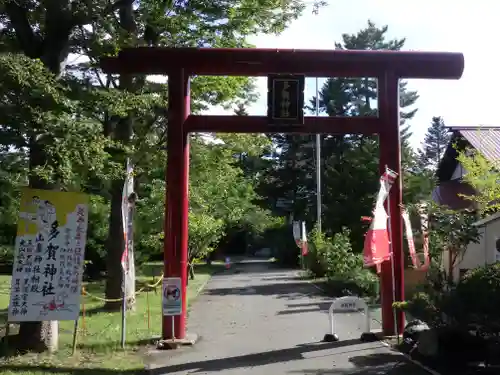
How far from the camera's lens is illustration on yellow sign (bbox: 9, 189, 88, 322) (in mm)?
9023

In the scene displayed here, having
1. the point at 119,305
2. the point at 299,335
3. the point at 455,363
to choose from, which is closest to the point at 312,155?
the point at 119,305

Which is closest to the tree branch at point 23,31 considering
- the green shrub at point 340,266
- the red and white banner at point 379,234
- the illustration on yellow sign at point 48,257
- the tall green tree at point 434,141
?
the illustration on yellow sign at point 48,257

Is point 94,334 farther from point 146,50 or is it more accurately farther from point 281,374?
point 146,50

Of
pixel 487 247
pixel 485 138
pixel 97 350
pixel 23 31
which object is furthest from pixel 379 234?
pixel 485 138

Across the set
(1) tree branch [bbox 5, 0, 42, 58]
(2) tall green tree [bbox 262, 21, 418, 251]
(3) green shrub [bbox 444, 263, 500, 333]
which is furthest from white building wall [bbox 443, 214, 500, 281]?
(2) tall green tree [bbox 262, 21, 418, 251]

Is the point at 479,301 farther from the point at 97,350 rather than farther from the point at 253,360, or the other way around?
the point at 97,350

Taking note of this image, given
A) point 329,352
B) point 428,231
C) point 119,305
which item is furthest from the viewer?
point 119,305

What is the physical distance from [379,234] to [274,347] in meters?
2.91

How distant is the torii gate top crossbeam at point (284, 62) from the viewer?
36.4 feet

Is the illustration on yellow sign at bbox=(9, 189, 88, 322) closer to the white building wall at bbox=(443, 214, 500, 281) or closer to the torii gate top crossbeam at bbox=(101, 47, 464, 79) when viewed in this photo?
the torii gate top crossbeam at bbox=(101, 47, 464, 79)

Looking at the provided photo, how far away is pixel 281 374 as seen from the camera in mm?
8352

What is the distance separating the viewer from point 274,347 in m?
10.6

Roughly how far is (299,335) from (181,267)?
2.96m

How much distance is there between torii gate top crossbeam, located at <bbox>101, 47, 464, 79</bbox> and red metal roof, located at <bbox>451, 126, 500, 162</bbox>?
11.3 metres
